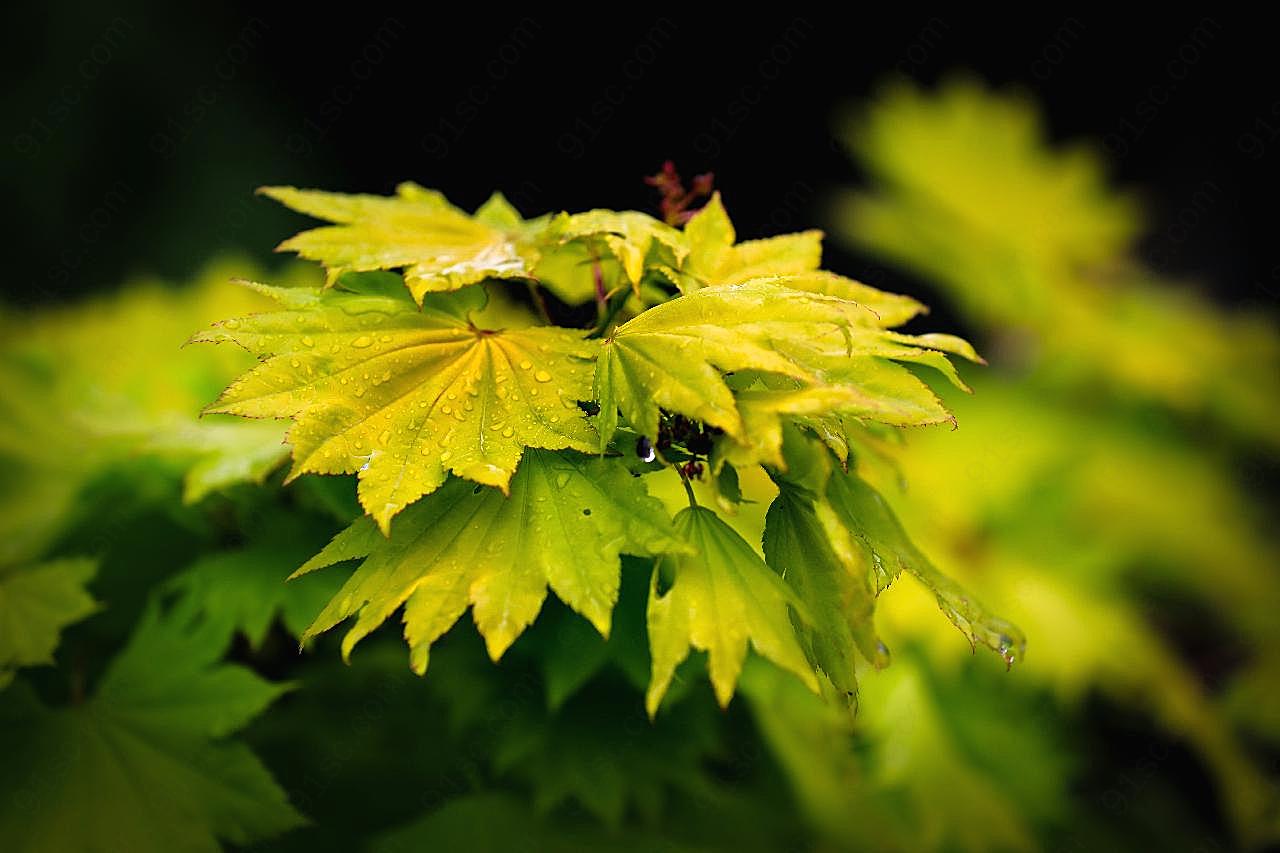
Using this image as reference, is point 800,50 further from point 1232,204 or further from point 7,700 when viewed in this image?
point 7,700

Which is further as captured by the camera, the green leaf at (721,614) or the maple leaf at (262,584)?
the maple leaf at (262,584)

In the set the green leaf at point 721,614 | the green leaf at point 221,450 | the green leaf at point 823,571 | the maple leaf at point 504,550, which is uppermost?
the green leaf at point 823,571

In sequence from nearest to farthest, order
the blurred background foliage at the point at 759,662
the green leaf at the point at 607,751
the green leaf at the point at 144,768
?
the green leaf at the point at 144,768
the blurred background foliage at the point at 759,662
the green leaf at the point at 607,751

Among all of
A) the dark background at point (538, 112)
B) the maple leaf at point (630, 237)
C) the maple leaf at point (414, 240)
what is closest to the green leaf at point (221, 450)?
the maple leaf at point (414, 240)

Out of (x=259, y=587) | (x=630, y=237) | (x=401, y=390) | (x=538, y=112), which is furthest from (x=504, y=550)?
(x=538, y=112)

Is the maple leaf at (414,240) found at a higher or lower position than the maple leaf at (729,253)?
lower

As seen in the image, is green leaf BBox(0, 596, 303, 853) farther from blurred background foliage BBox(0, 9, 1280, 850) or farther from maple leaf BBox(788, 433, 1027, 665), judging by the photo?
maple leaf BBox(788, 433, 1027, 665)

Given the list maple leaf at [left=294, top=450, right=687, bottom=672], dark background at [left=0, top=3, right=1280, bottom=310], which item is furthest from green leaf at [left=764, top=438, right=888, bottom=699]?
dark background at [left=0, top=3, right=1280, bottom=310]

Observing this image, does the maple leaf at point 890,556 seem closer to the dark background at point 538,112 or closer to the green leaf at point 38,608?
the green leaf at point 38,608
